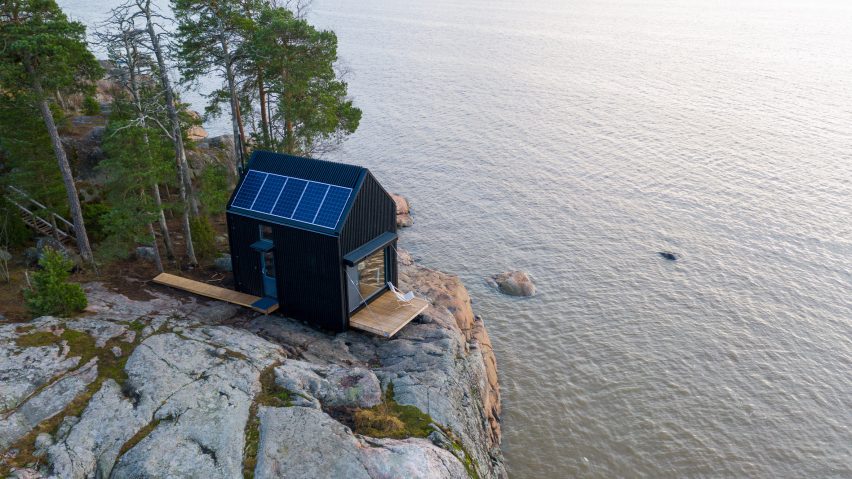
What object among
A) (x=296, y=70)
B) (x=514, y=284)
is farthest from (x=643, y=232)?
(x=296, y=70)

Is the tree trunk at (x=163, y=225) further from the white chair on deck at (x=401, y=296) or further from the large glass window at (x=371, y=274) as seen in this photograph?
the white chair on deck at (x=401, y=296)

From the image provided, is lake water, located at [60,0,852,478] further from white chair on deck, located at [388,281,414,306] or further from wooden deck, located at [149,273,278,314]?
wooden deck, located at [149,273,278,314]

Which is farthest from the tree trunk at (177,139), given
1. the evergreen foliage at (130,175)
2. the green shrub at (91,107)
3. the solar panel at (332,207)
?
the green shrub at (91,107)

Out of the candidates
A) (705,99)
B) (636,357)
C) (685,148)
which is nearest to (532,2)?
(705,99)

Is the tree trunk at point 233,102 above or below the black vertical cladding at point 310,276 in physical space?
above

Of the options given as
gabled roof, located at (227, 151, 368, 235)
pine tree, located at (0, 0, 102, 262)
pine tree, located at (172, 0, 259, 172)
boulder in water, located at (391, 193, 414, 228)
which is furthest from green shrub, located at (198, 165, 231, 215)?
boulder in water, located at (391, 193, 414, 228)

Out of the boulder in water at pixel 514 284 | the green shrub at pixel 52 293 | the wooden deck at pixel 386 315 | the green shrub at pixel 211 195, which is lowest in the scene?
the boulder in water at pixel 514 284

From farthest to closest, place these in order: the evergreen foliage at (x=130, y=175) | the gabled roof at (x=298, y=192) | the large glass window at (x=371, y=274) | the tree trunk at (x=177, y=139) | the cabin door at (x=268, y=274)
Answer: the large glass window at (x=371, y=274) → the cabin door at (x=268, y=274) → the tree trunk at (x=177, y=139) → the evergreen foliage at (x=130, y=175) → the gabled roof at (x=298, y=192)

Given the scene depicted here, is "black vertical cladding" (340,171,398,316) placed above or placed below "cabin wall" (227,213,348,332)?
above

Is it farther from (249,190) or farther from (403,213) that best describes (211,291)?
(403,213)
